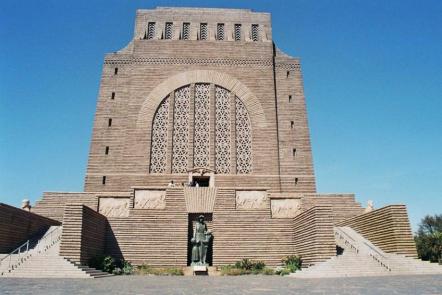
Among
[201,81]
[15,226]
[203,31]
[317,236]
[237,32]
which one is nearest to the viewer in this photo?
[317,236]

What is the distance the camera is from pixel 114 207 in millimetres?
19484

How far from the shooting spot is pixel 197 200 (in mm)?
19094

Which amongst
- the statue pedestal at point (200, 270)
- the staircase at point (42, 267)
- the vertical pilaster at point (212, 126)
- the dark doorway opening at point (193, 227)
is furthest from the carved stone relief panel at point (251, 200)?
the staircase at point (42, 267)

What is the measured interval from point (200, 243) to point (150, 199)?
365cm

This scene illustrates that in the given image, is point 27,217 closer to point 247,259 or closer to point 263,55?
point 247,259

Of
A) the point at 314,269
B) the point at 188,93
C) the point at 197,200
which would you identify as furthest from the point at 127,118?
the point at 314,269

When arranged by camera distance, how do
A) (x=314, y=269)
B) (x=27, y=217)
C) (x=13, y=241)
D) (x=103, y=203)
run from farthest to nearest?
(x=103, y=203) < (x=27, y=217) < (x=13, y=241) < (x=314, y=269)

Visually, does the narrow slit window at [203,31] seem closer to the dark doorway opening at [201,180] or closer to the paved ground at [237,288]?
the dark doorway opening at [201,180]

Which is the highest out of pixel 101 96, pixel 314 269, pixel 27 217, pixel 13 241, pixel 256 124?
pixel 101 96

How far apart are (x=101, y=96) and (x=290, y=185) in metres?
14.4

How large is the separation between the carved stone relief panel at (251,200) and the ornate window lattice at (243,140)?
5.68 metres

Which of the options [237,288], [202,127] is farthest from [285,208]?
[237,288]

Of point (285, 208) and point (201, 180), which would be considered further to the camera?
point (201, 180)

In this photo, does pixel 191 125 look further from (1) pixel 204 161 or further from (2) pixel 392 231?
(2) pixel 392 231
